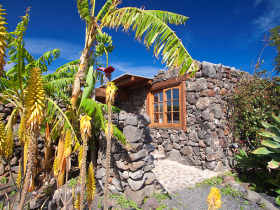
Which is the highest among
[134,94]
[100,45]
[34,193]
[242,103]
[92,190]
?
[100,45]

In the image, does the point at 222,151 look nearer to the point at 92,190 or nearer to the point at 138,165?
the point at 138,165

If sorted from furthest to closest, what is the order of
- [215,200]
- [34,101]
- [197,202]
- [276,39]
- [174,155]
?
[174,155], [276,39], [197,202], [34,101], [215,200]

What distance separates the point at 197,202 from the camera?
121 inches

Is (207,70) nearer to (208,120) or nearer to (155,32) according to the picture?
(208,120)

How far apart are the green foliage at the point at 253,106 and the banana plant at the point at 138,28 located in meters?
3.39

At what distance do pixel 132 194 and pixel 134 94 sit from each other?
5.26 m

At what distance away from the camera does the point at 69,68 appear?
14.3 ft

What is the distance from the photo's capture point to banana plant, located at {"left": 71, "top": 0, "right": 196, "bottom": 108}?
252cm

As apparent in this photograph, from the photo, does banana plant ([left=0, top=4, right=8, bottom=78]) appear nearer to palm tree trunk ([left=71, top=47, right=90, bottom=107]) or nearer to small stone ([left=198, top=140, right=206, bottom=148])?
palm tree trunk ([left=71, top=47, right=90, bottom=107])

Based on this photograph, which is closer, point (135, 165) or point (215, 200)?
point (215, 200)

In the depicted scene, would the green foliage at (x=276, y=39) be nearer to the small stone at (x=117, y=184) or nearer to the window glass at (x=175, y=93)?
the window glass at (x=175, y=93)

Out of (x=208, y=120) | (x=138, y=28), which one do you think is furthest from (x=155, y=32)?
(x=208, y=120)

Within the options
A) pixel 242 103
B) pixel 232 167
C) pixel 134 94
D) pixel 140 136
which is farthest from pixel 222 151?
pixel 134 94

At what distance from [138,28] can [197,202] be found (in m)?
3.43
